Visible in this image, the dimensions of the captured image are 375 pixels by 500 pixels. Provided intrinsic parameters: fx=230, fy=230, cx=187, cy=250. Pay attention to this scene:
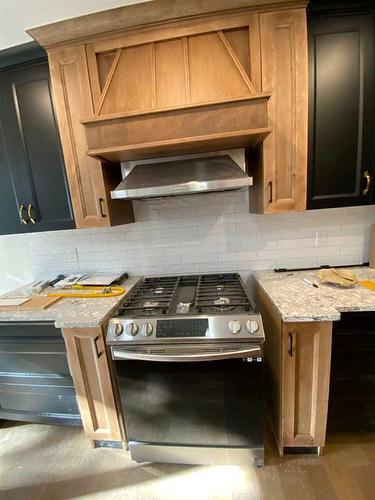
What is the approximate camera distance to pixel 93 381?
4.59 feet

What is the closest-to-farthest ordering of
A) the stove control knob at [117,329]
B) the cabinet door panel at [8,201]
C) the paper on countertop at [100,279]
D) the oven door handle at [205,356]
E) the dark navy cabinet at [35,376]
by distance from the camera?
the oven door handle at [205,356] → the stove control knob at [117,329] → the dark navy cabinet at [35,376] → the cabinet door panel at [8,201] → the paper on countertop at [100,279]

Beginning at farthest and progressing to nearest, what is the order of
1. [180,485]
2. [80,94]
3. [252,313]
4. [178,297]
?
[178,297] < [80,94] < [180,485] < [252,313]

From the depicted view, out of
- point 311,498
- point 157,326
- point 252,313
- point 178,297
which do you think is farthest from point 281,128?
point 311,498

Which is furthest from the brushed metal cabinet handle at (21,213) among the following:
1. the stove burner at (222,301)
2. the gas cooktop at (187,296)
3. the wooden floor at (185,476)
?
the wooden floor at (185,476)

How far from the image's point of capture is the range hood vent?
1230 millimetres

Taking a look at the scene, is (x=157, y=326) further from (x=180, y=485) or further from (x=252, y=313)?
(x=180, y=485)

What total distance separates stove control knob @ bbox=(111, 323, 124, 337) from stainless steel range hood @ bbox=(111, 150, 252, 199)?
0.71m

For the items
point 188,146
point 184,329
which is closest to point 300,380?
point 184,329

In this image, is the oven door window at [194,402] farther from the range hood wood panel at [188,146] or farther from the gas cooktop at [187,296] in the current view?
the range hood wood panel at [188,146]

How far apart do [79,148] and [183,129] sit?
69 centimetres

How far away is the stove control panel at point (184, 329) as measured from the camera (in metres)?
1.13

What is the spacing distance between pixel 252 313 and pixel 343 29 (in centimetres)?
161

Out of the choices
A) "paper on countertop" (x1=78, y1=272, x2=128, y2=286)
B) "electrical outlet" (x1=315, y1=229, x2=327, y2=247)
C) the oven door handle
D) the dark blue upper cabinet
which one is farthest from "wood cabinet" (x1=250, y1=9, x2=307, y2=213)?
the dark blue upper cabinet

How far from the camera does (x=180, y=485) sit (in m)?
1.29
